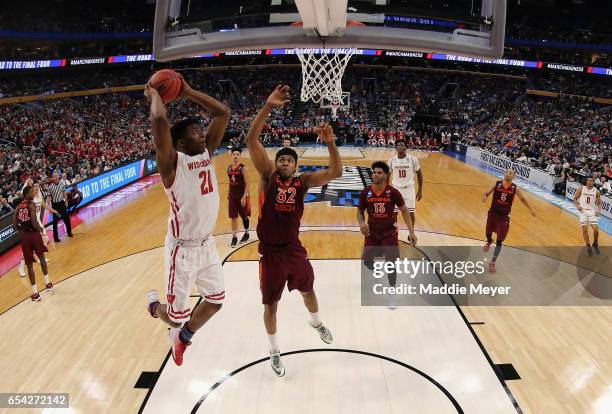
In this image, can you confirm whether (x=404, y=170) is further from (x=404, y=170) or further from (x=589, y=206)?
(x=589, y=206)

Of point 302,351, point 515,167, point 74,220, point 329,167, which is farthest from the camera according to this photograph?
point 515,167

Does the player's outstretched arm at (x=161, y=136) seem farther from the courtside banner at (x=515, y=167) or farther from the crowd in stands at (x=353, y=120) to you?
the courtside banner at (x=515, y=167)

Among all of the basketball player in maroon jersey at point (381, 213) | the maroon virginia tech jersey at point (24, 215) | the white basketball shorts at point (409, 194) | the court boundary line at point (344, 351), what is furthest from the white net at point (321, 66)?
the maroon virginia tech jersey at point (24, 215)

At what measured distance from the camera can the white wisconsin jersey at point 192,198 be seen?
3.07 meters

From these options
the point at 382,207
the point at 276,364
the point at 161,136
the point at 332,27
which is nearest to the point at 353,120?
the point at 382,207

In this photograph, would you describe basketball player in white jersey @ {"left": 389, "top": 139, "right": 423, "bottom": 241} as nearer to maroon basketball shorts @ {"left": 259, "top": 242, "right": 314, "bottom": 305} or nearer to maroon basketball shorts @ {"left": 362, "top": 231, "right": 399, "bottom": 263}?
maroon basketball shorts @ {"left": 362, "top": 231, "right": 399, "bottom": 263}

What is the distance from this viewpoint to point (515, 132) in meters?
24.3

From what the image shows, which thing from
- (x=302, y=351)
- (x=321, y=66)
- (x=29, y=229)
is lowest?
(x=302, y=351)

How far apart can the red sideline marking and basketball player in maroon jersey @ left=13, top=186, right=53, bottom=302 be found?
1.80 metres

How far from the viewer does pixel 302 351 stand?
16.0ft

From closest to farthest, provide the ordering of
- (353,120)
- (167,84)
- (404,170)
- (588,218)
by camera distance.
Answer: (167,84) → (404,170) → (588,218) → (353,120)

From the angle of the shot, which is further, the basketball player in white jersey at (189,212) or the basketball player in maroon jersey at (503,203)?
the basketball player in maroon jersey at (503,203)

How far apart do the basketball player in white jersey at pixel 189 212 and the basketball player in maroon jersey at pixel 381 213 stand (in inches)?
102

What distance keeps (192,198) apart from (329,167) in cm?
123
